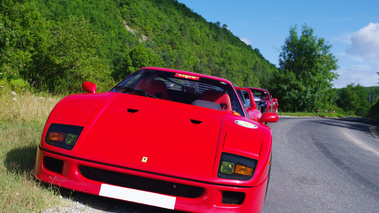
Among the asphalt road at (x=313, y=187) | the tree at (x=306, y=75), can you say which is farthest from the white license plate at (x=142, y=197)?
the tree at (x=306, y=75)

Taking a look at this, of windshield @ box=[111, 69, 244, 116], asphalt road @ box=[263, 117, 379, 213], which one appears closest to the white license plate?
asphalt road @ box=[263, 117, 379, 213]

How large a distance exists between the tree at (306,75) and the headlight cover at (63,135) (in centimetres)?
4693

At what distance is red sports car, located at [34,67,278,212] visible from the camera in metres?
2.25

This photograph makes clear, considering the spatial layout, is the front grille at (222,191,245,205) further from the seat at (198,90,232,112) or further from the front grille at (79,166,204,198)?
the seat at (198,90,232,112)

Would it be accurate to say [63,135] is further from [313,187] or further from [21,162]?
[313,187]

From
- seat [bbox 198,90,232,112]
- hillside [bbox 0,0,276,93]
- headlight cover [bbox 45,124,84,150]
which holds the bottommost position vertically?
headlight cover [bbox 45,124,84,150]

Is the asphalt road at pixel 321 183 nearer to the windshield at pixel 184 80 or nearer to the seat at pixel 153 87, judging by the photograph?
the windshield at pixel 184 80

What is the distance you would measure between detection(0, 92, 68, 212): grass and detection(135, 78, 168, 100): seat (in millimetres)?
1397

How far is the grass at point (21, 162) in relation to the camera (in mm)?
2270

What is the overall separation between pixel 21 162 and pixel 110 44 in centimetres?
9263

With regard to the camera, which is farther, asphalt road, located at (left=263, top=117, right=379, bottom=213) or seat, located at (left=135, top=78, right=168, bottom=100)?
seat, located at (left=135, top=78, right=168, bottom=100)

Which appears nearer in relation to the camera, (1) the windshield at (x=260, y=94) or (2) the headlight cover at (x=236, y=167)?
(2) the headlight cover at (x=236, y=167)

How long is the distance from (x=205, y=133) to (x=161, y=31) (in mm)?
139431

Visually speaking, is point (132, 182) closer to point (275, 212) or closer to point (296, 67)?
point (275, 212)
